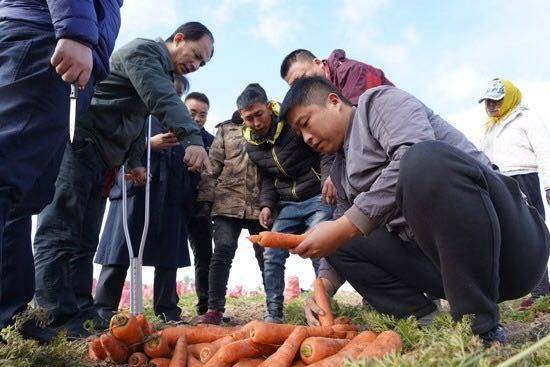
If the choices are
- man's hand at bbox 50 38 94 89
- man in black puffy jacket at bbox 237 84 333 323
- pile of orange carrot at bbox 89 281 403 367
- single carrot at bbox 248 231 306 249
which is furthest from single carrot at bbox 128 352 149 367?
man in black puffy jacket at bbox 237 84 333 323

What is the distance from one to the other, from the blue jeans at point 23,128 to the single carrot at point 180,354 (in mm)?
722

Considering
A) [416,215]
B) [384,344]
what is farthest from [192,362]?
[416,215]

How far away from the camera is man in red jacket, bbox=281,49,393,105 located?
424 centimetres

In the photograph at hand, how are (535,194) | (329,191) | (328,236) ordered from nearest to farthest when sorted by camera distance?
(328,236) → (329,191) → (535,194)

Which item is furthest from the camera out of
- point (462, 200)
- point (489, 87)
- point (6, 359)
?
point (489, 87)

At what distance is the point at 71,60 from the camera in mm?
2336

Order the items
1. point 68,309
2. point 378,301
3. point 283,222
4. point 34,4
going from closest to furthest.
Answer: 1. point 34,4
2. point 378,301
3. point 68,309
4. point 283,222

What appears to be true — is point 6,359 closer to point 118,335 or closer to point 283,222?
point 118,335

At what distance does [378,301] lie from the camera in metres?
2.96

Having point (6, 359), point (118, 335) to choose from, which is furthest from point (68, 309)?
point (6, 359)

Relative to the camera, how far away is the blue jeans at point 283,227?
14.8ft

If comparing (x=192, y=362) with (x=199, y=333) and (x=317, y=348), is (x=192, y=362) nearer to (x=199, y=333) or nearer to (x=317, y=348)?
(x=199, y=333)

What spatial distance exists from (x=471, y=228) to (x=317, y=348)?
75cm

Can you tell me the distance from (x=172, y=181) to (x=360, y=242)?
2.50 m
